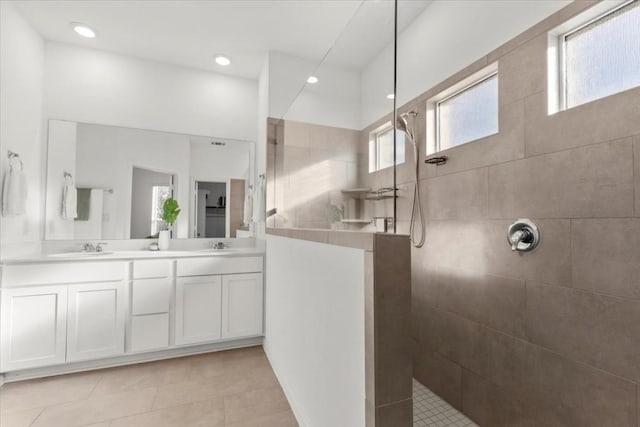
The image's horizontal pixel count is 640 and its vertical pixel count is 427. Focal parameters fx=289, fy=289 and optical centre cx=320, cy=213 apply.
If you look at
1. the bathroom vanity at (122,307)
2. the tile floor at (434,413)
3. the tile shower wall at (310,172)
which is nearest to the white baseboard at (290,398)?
the bathroom vanity at (122,307)

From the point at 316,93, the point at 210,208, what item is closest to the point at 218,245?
the point at 210,208

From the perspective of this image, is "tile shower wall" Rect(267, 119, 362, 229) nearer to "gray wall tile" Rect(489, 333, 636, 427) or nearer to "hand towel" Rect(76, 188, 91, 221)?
"gray wall tile" Rect(489, 333, 636, 427)

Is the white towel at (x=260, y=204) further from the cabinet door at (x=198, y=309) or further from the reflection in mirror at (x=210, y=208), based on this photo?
the cabinet door at (x=198, y=309)

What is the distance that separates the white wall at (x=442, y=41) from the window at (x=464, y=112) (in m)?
0.12

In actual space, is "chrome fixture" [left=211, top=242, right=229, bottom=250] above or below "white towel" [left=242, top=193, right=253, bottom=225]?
below

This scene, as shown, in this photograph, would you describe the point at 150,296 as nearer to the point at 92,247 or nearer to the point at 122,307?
the point at 122,307

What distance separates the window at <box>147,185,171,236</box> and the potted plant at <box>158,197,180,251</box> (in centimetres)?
3

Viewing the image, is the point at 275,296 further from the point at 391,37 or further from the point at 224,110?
the point at 224,110

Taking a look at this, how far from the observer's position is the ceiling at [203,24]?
2.11 meters

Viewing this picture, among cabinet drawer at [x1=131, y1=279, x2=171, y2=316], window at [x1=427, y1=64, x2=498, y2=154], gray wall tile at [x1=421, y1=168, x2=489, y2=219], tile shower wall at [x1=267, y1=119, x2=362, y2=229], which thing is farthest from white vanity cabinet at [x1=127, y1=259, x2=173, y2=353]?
window at [x1=427, y1=64, x2=498, y2=154]

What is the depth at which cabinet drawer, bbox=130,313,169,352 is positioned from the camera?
2.30 meters

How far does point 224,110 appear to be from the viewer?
3094mm

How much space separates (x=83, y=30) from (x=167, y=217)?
5.49 ft

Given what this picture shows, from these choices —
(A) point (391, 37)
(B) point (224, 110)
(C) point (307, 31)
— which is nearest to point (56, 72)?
(B) point (224, 110)
